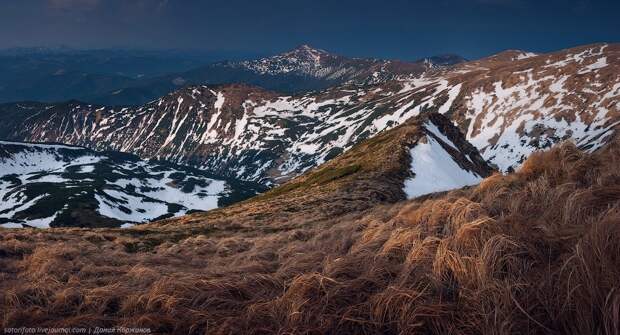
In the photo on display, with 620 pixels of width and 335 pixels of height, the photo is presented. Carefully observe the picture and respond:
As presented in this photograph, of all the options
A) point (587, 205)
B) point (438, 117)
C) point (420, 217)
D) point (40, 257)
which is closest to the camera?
point (587, 205)

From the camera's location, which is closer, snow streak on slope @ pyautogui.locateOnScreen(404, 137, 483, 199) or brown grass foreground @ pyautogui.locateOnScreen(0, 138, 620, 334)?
brown grass foreground @ pyautogui.locateOnScreen(0, 138, 620, 334)

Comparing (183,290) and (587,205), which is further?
(587,205)

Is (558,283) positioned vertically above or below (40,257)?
above

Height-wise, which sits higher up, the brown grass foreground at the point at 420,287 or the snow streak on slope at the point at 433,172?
the brown grass foreground at the point at 420,287

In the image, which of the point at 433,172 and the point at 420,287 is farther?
the point at 433,172

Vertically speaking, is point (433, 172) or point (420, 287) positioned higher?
point (420, 287)

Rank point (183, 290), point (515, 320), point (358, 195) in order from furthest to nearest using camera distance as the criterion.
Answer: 1. point (358, 195)
2. point (183, 290)
3. point (515, 320)

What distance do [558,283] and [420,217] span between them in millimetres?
4826

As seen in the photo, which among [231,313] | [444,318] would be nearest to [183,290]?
[231,313]

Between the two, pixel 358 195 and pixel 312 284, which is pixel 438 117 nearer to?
pixel 358 195

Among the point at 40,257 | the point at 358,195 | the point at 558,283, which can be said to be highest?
the point at 558,283

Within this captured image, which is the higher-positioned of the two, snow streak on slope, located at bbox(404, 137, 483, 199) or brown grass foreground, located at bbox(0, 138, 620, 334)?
brown grass foreground, located at bbox(0, 138, 620, 334)

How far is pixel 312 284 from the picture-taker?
6387 millimetres

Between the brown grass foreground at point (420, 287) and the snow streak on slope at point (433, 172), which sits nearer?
the brown grass foreground at point (420, 287)
